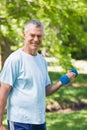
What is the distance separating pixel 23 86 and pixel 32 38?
41 cm

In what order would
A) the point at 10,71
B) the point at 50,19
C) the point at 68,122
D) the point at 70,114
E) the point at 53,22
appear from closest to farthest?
the point at 10,71
the point at 50,19
the point at 53,22
the point at 68,122
the point at 70,114

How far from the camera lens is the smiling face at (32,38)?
137 inches

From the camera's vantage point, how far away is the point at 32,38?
3.47 m

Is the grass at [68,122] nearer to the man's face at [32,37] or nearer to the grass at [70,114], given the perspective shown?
the grass at [70,114]

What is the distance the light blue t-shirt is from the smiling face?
0.20 feet

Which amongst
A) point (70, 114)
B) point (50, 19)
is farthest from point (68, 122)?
point (50, 19)

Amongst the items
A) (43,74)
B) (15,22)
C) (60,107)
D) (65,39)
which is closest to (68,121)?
(65,39)

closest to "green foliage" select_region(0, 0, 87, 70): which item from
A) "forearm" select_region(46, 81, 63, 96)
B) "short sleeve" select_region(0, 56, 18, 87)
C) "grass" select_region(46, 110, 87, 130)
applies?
"grass" select_region(46, 110, 87, 130)

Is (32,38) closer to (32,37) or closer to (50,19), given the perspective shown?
(32,37)

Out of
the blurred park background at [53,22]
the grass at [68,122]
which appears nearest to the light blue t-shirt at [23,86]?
the blurred park background at [53,22]

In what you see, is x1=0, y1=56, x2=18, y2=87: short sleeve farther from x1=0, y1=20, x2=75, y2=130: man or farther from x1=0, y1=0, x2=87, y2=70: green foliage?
x1=0, y1=0, x2=87, y2=70: green foliage

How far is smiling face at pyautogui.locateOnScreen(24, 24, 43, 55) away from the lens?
3473 millimetres

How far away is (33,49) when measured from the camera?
11.5ft

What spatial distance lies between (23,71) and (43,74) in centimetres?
21
